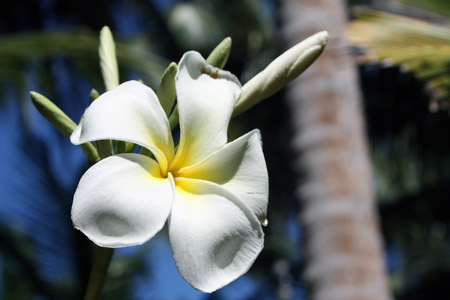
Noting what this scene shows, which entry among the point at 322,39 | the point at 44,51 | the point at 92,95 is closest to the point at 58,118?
the point at 92,95

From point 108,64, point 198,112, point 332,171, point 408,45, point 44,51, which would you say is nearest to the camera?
point 198,112

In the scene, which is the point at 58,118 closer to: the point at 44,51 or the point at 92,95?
the point at 92,95

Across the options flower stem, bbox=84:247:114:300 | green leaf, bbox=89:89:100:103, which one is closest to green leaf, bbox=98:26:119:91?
green leaf, bbox=89:89:100:103

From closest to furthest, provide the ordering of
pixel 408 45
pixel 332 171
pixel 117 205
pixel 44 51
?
pixel 117 205
pixel 408 45
pixel 332 171
pixel 44 51

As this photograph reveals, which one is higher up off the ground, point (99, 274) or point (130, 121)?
point (130, 121)

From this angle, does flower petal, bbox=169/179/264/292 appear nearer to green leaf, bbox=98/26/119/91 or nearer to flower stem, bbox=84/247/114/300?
flower stem, bbox=84/247/114/300

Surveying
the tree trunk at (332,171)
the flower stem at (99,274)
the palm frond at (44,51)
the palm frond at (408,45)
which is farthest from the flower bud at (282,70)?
the palm frond at (44,51)

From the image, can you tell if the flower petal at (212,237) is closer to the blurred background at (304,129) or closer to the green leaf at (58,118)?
the green leaf at (58,118)
